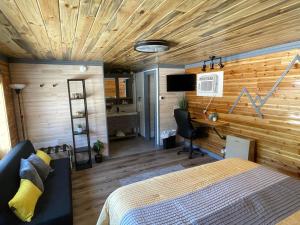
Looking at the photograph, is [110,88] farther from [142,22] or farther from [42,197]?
[142,22]

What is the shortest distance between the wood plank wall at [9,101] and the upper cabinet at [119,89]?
2.64m

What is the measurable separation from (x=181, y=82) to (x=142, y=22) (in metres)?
2.89

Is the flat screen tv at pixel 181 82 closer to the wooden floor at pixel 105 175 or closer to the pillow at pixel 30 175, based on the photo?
the wooden floor at pixel 105 175

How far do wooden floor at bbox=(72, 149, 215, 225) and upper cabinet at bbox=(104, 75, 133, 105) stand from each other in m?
2.12

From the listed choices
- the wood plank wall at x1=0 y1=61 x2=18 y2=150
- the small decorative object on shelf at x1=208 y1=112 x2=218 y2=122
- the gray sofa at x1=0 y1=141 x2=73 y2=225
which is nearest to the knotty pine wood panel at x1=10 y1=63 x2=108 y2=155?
the wood plank wall at x1=0 y1=61 x2=18 y2=150

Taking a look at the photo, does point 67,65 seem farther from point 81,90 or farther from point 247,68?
point 247,68

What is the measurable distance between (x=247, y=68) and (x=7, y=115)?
159 inches

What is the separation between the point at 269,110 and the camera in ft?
9.04

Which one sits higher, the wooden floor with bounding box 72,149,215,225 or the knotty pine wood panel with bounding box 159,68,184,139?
the knotty pine wood panel with bounding box 159,68,184,139

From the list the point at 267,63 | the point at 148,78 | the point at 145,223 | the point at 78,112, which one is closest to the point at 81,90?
the point at 78,112

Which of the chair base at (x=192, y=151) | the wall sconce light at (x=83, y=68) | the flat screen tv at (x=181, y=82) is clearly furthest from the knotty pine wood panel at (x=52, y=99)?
the chair base at (x=192, y=151)

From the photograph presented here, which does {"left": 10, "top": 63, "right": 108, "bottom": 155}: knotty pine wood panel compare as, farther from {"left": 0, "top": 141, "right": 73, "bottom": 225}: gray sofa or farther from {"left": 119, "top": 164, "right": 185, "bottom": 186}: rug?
{"left": 119, "top": 164, "right": 185, "bottom": 186}: rug

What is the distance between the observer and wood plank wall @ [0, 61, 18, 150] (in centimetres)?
279

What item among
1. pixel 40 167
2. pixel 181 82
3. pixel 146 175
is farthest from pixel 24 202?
pixel 181 82
